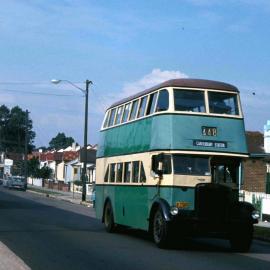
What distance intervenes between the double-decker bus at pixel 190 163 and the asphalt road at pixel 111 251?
639mm

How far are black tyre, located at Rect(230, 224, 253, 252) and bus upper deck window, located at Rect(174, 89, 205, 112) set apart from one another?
121 inches

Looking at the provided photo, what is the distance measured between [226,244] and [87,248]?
5.02m

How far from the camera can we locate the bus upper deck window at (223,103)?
16312 millimetres

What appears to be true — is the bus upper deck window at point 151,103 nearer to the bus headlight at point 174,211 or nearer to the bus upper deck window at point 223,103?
the bus upper deck window at point 223,103

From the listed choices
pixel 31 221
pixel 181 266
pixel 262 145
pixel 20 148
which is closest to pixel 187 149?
pixel 181 266

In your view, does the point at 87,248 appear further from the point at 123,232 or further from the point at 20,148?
the point at 20,148

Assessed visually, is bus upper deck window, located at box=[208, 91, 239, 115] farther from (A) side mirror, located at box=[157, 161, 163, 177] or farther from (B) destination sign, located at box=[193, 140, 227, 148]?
(A) side mirror, located at box=[157, 161, 163, 177]

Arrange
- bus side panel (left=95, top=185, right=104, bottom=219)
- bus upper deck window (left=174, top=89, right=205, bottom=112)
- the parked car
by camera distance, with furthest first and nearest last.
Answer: the parked car, bus side panel (left=95, top=185, right=104, bottom=219), bus upper deck window (left=174, top=89, right=205, bottom=112)

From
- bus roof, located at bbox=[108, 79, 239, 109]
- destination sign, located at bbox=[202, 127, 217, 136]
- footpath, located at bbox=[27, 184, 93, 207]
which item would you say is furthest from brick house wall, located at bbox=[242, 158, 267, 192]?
Answer: destination sign, located at bbox=[202, 127, 217, 136]

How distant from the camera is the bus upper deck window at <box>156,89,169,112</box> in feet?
53.5

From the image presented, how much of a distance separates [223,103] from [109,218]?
20.3 ft

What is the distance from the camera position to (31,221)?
23266mm

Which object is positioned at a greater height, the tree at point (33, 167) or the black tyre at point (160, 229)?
the tree at point (33, 167)

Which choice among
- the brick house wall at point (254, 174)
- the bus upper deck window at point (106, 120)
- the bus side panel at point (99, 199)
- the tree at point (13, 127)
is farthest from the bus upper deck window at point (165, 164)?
the tree at point (13, 127)
